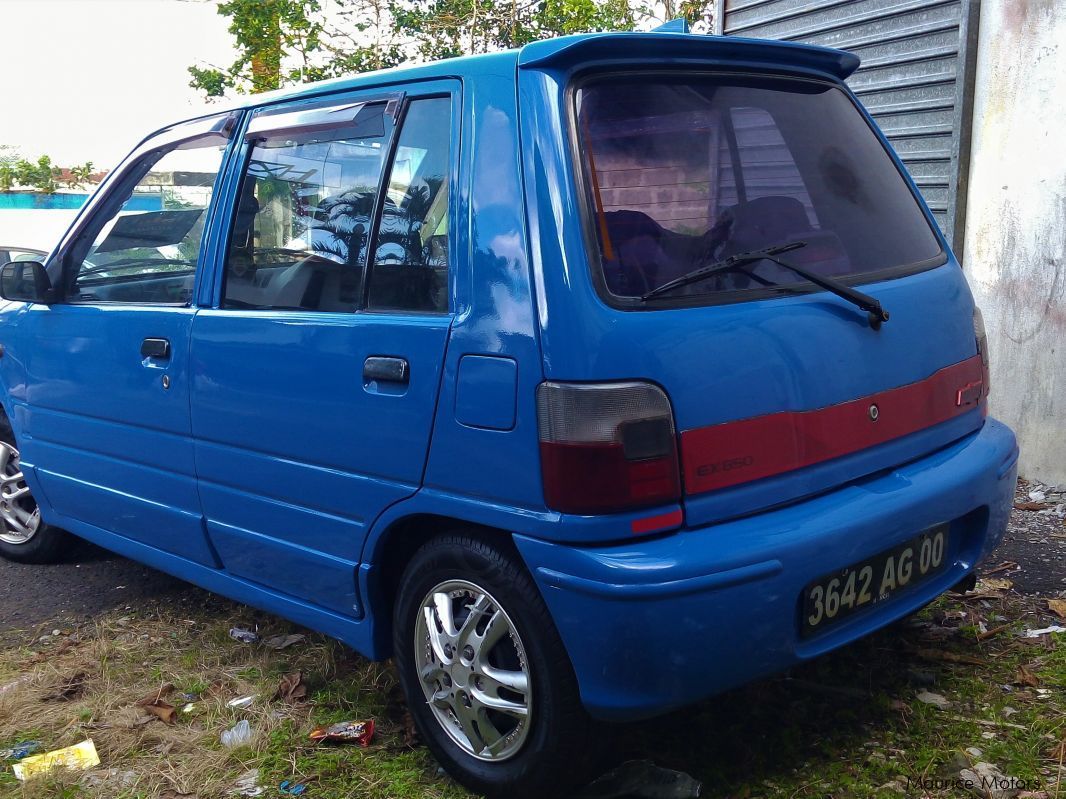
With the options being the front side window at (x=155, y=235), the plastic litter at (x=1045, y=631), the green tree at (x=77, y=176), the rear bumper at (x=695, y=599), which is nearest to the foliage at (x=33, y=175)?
the green tree at (x=77, y=176)

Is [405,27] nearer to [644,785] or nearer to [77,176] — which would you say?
[644,785]

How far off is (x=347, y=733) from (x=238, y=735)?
331 millimetres

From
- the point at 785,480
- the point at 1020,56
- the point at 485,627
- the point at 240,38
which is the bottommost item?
the point at 485,627

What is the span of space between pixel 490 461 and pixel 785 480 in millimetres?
677

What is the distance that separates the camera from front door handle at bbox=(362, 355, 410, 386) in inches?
102

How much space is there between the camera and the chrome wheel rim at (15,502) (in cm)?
473

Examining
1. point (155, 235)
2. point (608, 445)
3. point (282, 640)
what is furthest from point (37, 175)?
point (608, 445)

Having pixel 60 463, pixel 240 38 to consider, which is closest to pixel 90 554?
pixel 60 463

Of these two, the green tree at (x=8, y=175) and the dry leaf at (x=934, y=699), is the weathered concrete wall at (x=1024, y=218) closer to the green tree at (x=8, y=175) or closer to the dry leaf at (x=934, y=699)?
the dry leaf at (x=934, y=699)

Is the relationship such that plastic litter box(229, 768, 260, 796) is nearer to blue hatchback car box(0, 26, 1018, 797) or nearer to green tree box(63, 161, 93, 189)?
blue hatchback car box(0, 26, 1018, 797)

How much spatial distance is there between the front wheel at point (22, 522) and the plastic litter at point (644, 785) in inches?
122

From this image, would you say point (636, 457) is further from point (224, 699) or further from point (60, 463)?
point (60, 463)

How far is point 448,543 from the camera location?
259cm

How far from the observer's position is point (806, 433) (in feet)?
8.08
